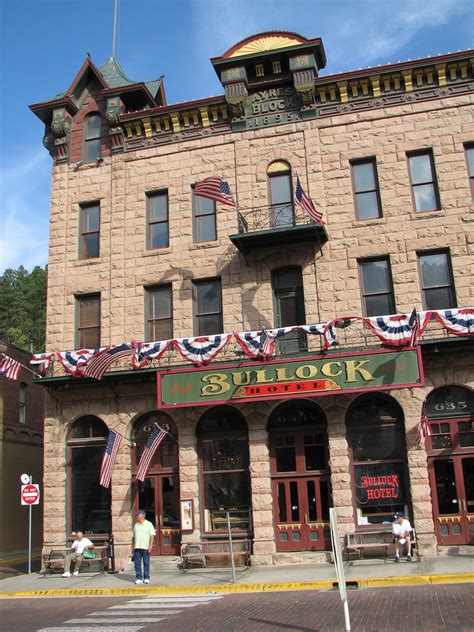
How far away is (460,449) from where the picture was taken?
19469 millimetres

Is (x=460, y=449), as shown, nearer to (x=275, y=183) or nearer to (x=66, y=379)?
(x=275, y=183)

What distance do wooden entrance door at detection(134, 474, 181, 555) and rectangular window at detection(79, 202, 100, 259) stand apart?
27.7 feet

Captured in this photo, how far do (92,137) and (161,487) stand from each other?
13.4m

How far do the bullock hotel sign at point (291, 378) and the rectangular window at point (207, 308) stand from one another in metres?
2.09

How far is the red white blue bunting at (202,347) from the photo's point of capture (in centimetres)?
2047

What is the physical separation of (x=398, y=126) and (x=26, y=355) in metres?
19.8

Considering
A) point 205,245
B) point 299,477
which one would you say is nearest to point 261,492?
point 299,477

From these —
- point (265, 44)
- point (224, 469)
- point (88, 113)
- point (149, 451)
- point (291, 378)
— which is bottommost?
point (224, 469)

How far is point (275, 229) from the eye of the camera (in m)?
20.9

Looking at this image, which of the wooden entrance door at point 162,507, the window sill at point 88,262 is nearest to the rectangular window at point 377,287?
the wooden entrance door at point 162,507

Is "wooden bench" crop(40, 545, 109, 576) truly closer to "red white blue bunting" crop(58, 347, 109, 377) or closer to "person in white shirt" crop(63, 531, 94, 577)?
"person in white shirt" crop(63, 531, 94, 577)

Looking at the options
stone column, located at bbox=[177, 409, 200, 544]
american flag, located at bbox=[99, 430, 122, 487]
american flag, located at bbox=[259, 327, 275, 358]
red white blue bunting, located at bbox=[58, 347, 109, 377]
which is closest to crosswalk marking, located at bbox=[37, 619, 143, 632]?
american flag, located at bbox=[99, 430, 122, 487]

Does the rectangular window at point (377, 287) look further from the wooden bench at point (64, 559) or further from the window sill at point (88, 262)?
the wooden bench at point (64, 559)

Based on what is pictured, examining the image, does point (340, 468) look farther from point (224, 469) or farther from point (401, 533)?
point (224, 469)
